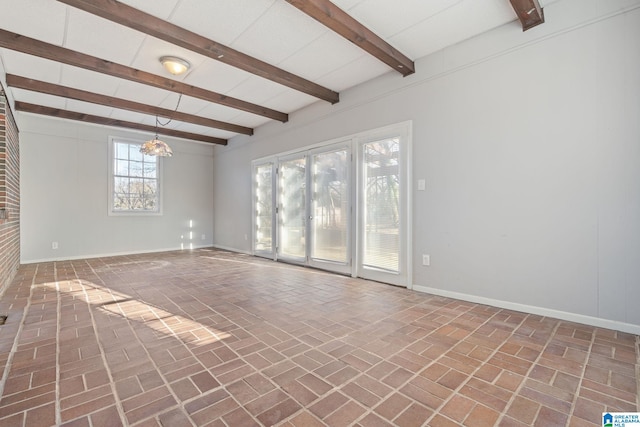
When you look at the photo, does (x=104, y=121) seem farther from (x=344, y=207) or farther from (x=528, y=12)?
(x=528, y=12)

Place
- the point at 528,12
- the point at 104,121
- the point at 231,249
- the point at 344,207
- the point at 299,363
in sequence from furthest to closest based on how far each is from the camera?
the point at 231,249
the point at 104,121
the point at 344,207
the point at 528,12
the point at 299,363

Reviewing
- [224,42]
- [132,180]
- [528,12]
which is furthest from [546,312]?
[132,180]

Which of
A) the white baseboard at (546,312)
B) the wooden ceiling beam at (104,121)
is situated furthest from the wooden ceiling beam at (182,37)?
the wooden ceiling beam at (104,121)

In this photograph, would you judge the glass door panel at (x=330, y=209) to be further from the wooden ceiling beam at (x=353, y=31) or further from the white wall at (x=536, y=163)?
the wooden ceiling beam at (x=353, y=31)

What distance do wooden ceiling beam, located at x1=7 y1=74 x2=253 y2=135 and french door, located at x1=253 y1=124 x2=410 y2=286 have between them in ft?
4.37

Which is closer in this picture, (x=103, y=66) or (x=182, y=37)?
(x=182, y=37)

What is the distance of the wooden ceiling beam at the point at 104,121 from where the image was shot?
16.3ft

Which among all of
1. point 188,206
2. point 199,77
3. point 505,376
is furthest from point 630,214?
point 188,206

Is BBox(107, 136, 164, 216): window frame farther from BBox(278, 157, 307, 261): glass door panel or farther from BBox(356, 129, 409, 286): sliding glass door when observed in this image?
BBox(356, 129, 409, 286): sliding glass door

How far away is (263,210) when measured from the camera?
6.27 metres

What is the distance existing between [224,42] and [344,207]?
8.46 ft

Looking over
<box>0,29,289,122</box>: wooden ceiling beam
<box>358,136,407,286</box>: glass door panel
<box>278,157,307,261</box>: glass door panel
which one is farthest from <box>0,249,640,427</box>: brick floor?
<box>0,29,289,122</box>: wooden ceiling beam

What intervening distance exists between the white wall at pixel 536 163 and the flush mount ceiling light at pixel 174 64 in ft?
8.25

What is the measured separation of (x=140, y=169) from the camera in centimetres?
664
